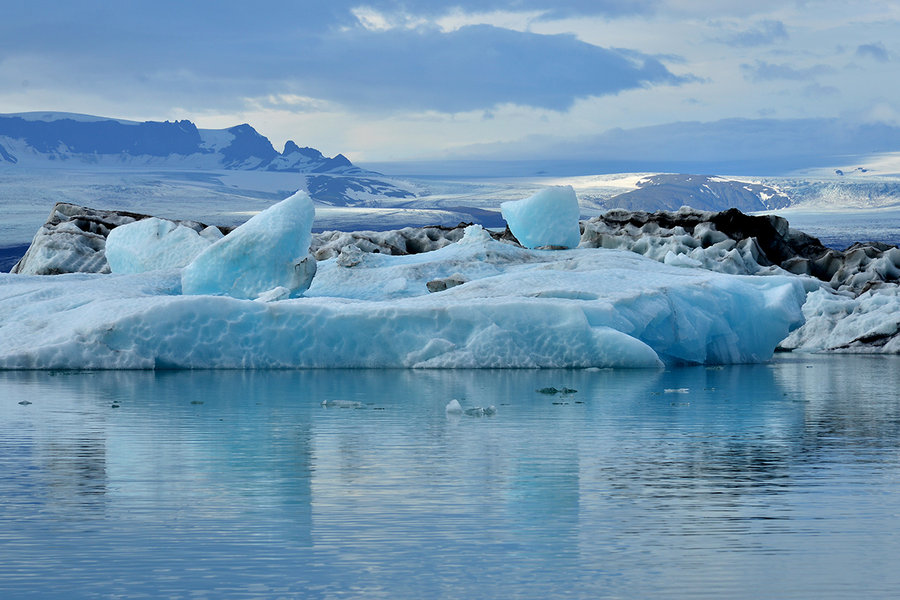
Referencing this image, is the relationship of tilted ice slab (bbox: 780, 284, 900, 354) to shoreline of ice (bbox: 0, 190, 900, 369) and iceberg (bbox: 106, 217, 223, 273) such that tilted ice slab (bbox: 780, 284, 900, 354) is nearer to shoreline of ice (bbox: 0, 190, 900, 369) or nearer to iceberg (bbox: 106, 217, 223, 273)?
shoreline of ice (bbox: 0, 190, 900, 369)

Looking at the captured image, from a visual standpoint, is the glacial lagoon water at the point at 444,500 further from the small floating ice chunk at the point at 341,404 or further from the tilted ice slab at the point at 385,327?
the tilted ice slab at the point at 385,327

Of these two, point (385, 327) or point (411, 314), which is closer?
point (411, 314)

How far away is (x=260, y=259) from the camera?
19.5 meters

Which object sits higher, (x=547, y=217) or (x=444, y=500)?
(x=547, y=217)

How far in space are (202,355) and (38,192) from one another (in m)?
89.1

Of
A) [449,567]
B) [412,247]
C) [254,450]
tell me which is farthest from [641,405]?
[412,247]

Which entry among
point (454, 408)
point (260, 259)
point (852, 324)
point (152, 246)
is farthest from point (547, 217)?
point (454, 408)

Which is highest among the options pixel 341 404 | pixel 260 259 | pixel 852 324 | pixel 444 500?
pixel 260 259

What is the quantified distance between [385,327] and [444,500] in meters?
10.2

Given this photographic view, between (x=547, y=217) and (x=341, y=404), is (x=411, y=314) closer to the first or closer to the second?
(x=341, y=404)

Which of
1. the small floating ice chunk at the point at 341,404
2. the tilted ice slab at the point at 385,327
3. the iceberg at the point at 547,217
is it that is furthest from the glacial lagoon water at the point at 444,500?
the iceberg at the point at 547,217

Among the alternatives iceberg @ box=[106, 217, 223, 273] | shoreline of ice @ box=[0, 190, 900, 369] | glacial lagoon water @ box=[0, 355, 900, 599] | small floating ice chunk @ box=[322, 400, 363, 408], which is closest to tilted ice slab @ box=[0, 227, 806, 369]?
shoreline of ice @ box=[0, 190, 900, 369]

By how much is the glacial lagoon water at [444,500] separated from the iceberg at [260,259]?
8354mm

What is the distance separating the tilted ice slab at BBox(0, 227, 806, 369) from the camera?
15.3 meters
